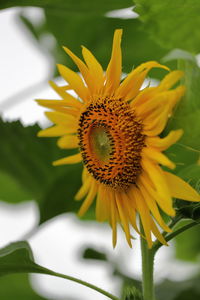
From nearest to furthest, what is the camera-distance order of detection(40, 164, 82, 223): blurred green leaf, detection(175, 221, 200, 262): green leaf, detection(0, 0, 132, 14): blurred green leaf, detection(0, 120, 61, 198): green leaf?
detection(0, 0, 132, 14): blurred green leaf → detection(40, 164, 82, 223): blurred green leaf → detection(0, 120, 61, 198): green leaf → detection(175, 221, 200, 262): green leaf

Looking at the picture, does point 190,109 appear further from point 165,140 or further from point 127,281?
point 127,281

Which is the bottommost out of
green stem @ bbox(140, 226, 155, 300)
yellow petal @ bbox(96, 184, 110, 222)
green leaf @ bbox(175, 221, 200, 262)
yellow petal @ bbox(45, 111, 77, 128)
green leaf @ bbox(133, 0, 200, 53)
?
green leaf @ bbox(175, 221, 200, 262)

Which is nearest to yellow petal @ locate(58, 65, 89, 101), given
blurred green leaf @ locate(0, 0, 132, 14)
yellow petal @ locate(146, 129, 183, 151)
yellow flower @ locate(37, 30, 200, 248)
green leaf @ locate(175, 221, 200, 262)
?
yellow flower @ locate(37, 30, 200, 248)

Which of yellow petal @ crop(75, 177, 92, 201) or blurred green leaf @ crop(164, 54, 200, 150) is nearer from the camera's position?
blurred green leaf @ crop(164, 54, 200, 150)

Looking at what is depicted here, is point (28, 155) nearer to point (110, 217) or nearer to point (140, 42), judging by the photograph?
point (140, 42)

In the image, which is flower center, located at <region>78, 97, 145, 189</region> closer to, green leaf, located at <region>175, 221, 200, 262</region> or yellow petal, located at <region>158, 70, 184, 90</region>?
yellow petal, located at <region>158, 70, 184, 90</region>

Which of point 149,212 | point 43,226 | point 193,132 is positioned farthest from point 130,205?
point 43,226

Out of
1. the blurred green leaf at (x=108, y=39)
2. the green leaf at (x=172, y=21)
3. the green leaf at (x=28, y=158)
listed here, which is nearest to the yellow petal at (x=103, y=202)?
the green leaf at (x=172, y=21)

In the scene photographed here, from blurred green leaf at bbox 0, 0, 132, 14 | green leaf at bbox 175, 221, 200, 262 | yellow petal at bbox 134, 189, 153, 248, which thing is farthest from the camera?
green leaf at bbox 175, 221, 200, 262
